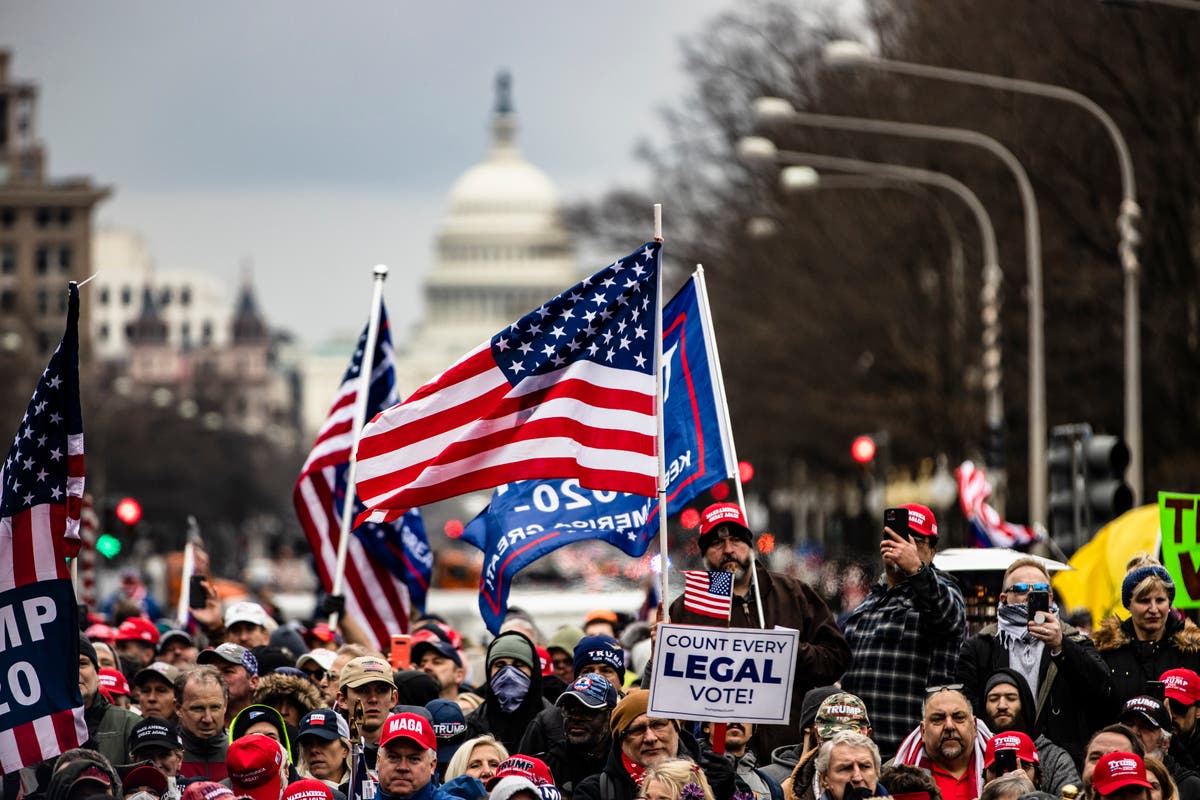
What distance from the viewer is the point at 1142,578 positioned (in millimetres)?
12078

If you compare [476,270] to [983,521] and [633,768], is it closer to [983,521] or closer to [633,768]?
[983,521]

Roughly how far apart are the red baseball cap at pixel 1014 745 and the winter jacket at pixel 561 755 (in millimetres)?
1560

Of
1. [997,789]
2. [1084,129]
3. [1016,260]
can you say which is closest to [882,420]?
[1016,260]

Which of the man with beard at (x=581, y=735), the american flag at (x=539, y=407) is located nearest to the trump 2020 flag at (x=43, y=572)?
the american flag at (x=539, y=407)

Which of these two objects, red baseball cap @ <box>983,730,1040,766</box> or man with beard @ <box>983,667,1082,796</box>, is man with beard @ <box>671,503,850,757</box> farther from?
red baseball cap @ <box>983,730,1040,766</box>

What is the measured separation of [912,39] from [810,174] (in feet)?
9.62

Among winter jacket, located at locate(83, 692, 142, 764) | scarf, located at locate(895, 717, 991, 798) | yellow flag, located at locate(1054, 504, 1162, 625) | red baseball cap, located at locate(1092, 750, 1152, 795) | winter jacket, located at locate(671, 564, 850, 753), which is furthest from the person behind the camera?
yellow flag, located at locate(1054, 504, 1162, 625)

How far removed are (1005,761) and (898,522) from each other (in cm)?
117

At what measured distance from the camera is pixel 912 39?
42.6 metres

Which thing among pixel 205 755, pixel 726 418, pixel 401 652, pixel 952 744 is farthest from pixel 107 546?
pixel 952 744

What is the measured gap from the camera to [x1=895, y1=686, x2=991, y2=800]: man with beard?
1046cm

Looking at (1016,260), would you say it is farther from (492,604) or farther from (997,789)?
(997,789)

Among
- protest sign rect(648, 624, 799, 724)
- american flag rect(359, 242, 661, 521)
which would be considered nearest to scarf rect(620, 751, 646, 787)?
protest sign rect(648, 624, 799, 724)

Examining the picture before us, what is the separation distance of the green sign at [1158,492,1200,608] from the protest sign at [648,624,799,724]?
4320 mm
